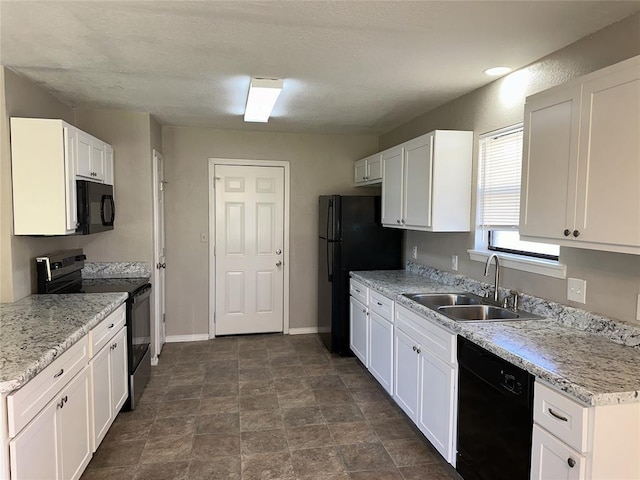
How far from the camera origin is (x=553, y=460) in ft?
5.11

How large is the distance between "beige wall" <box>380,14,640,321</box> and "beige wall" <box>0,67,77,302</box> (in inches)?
124

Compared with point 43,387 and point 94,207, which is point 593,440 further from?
point 94,207

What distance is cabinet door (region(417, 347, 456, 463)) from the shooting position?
2281 mm

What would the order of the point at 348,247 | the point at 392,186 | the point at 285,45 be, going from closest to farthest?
the point at 285,45 → the point at 392,186 → the point at 348,247

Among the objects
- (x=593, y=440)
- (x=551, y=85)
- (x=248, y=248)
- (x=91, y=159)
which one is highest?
(x=551, y=85)

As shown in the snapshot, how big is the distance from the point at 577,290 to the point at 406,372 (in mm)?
1212

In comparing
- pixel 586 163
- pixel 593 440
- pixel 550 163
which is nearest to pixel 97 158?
pixel 550 163

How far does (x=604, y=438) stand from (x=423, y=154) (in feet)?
7.33

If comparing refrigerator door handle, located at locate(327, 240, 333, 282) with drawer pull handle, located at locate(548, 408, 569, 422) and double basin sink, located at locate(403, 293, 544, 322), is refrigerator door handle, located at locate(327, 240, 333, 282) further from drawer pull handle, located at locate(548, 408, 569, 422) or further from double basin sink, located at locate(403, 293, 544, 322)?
drawer pull handle, located at locate(548, 408, 569, 422)

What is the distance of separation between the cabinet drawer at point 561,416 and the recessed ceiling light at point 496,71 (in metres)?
1.91

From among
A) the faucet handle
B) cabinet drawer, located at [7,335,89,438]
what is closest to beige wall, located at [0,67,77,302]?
cabinet drawer, located at [7,335,89,438]

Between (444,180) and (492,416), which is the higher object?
(444,180)

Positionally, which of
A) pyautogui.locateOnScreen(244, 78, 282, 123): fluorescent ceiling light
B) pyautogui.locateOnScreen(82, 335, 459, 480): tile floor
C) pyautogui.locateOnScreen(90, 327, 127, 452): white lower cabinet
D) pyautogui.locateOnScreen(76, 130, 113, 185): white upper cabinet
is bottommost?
pyautogui.locateOnScreen(82, 335, 459, 480): tile floor

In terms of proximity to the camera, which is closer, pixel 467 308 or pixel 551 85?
pixel 551 85
